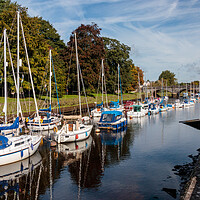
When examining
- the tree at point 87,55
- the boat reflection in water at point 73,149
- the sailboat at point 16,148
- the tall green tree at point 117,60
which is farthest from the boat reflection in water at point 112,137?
the tall green tree at point 117,60

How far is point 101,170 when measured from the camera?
24.8 m

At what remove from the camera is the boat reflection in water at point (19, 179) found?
1961 cm

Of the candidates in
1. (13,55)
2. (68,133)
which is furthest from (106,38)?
(68,133)

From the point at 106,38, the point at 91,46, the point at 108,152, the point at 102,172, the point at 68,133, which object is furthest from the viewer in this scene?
the point at 106,38

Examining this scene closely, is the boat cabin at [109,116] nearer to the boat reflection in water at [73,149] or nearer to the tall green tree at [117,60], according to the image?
the boat reflection in water at [73,149]

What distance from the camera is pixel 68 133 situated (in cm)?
3500

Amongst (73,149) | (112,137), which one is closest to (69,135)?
(73,149)

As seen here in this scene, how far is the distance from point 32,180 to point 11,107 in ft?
124

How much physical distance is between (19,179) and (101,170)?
784 cm

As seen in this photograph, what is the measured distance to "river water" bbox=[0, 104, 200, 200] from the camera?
19.7 m

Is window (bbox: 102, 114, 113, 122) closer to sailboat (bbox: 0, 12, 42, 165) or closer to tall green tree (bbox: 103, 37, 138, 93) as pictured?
sailboat (bbox: 0, 12, 42, 165)

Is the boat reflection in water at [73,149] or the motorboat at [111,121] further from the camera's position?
the motorboat at [111,121]

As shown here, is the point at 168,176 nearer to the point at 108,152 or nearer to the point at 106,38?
the point at 108,152

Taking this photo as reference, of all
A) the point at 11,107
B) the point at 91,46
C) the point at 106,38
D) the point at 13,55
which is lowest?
the point at 11,107
